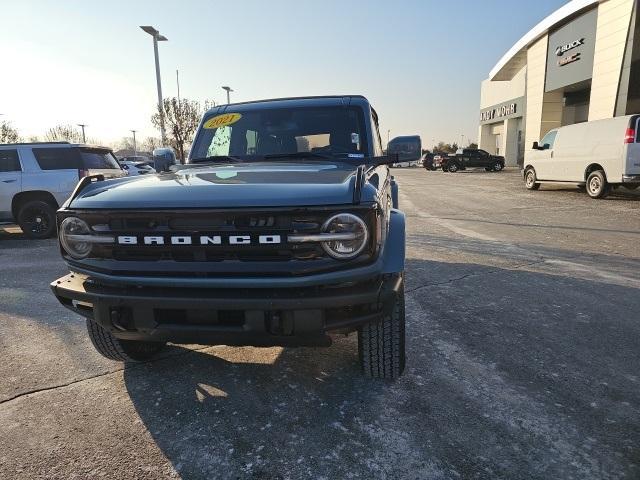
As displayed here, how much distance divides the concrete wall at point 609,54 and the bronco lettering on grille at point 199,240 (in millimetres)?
22966

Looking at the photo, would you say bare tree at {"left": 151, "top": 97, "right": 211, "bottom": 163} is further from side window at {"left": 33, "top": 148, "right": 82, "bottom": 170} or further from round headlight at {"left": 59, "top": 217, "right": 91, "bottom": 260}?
round headlight at {"left": 59, "top": 217, "right": 91, "bottom": 260}

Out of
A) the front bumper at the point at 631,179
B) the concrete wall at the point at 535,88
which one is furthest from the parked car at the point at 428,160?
the front bumper at the point at 631,179

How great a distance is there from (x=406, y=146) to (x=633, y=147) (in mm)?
9888

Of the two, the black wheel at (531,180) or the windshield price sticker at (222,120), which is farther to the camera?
the black wheel at (531,180)

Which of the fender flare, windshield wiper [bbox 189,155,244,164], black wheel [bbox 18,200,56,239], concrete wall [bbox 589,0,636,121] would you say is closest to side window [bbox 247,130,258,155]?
windshield wiper [bbox 189,155,244,164]

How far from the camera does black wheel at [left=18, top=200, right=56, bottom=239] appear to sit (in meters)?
8.20

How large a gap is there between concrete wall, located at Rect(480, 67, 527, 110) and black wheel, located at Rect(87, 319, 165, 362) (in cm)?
4043

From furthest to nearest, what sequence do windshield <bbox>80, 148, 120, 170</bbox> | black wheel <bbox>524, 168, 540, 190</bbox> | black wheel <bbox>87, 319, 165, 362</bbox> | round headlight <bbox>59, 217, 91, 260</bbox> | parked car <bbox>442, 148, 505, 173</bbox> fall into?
parked car <bbox>442, 148, 505, 173</bbox>
black wheel <bbox>524, 168, 540, 190</bbox>
windshield <bbox>80, 148, 120, 170</bbox>
black wheel <bbox>87, 319, 165, 362</bbox>
round headlight <bbox>59, 217, 91, 260</bbox>

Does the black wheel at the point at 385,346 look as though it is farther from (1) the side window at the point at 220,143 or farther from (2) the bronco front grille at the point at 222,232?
(1) the side window at the point at 220,143

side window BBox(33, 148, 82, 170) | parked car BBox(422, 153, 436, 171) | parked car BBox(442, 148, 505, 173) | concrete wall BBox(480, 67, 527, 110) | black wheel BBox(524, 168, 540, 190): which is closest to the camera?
side window BBox(33, 148, 82, 170)

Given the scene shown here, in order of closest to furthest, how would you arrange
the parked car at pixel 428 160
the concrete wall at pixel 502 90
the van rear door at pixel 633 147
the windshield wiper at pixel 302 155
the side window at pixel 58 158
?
the windshield wiper at pixel 302 155, the side window at pixel 58 158, the van rear door at pixel 633 147, the parked car at pixel 428 160, the concrete wall at pixel 502 90

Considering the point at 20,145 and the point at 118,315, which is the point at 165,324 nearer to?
the point at 118,315

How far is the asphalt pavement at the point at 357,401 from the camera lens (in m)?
2.02

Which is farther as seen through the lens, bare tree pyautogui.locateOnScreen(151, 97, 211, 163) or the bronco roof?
bare tree pyautogui.locateOnScreen(151, 97, 211, 163)
